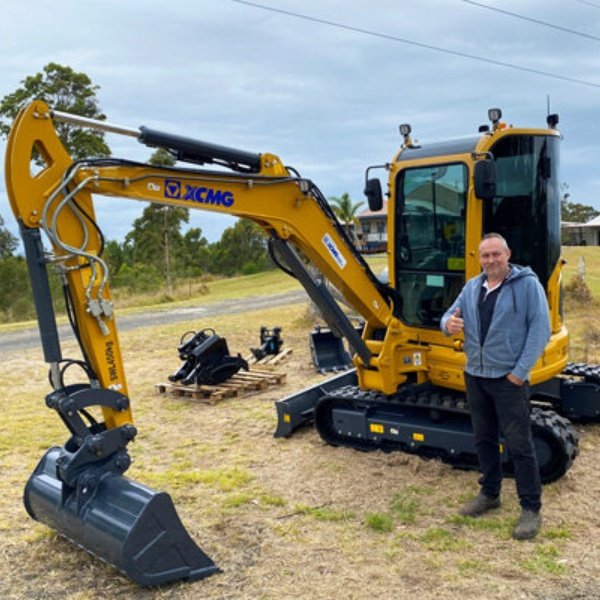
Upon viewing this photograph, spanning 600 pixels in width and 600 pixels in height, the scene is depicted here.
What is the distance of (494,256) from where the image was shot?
5.15 metres

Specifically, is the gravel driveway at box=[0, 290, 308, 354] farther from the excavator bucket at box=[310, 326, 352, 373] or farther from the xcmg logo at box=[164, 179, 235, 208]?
the xcmg logo at box=[164, 179, 235, 208]

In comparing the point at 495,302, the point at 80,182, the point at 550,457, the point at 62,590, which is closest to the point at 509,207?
the point at 495,302

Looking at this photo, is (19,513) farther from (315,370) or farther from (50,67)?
(50,67)

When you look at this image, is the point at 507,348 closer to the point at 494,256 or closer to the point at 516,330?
the point at 516,330

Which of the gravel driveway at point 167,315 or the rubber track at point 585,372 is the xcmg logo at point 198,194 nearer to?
the rubber track at point 585,372

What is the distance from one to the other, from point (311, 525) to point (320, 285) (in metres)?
2.29

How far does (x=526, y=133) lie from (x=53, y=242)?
4060mm

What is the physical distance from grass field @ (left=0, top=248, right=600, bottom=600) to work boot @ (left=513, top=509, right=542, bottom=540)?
Answer: 9 cm

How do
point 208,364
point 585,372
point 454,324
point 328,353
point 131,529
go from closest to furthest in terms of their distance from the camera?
point 131,529 < point 454,324 < point 585,372 < point 208,364 < point 328,353

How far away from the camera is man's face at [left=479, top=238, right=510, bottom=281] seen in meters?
5.14

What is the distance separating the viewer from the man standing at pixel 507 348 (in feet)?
16.7

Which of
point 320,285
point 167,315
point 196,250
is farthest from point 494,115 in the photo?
point 196,250

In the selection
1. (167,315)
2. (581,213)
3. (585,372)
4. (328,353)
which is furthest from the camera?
(581,213)

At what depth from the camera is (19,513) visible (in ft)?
19.6
